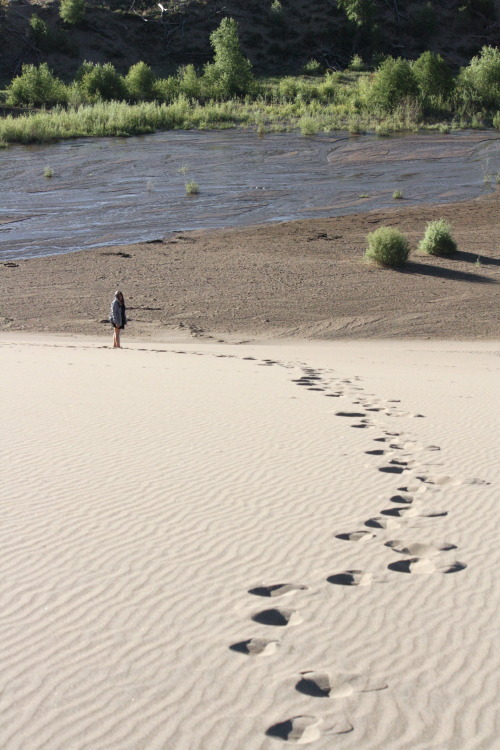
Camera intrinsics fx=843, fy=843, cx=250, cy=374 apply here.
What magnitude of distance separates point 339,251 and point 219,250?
3.23m

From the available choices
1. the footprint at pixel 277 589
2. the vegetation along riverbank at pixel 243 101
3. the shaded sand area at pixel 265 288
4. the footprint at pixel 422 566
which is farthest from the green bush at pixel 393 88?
the footprint at pixel 277 589

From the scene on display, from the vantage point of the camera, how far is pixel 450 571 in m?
4.43

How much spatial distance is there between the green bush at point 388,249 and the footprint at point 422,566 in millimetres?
16948

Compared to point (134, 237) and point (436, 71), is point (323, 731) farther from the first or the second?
point (436, 71)

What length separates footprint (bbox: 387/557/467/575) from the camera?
4.43 metres

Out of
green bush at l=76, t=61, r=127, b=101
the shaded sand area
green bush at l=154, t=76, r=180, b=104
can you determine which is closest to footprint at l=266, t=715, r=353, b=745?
the shaded sand area

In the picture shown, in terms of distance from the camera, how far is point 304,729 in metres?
3.01

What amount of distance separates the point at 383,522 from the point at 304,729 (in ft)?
7.68

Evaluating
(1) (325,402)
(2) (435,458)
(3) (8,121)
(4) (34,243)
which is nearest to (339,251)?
(4) (34,243)

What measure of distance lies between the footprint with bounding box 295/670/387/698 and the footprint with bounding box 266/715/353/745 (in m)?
0.17

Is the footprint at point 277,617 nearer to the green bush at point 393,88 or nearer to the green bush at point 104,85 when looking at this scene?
the green bush at point 393,88

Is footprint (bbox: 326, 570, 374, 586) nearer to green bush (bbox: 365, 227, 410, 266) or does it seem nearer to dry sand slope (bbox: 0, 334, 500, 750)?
dry sand slope (bbox: 0, 334, 500, 750)

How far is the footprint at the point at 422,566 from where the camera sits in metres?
4.43

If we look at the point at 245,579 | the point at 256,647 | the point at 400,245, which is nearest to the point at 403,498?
the point at 245,579
